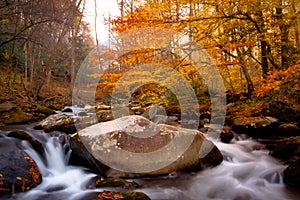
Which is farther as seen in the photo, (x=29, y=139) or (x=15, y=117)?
(x=15, y=117)

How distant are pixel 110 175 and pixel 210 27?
532 cm

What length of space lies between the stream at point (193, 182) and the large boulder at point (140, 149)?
20 cm

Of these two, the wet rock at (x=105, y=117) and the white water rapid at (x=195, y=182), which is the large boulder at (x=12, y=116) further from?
the white water rapid at (x=195, y=182)

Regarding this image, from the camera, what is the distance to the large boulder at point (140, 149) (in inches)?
186

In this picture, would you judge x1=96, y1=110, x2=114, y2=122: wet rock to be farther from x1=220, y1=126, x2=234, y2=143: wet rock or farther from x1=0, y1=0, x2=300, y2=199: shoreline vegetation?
x1=220, y1=126, x2=234, y2=143: wet rock

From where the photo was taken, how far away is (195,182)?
4.72 meters

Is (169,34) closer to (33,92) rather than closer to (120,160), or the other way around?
(120,160)

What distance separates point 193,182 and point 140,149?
4.00ft

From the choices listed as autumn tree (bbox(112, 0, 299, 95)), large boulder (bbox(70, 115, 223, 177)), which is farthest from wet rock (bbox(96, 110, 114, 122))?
large boulder (bbox(70, 115, 223, 177))

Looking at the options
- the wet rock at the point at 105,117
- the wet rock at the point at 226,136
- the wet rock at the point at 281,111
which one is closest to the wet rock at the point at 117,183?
the wet rock at the point at 226,136

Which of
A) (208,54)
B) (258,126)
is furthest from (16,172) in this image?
(208,54)

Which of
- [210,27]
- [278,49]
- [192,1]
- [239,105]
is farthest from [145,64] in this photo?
[278,49]

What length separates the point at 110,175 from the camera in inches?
183

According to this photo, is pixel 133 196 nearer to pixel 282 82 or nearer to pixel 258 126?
pixel 258 126
